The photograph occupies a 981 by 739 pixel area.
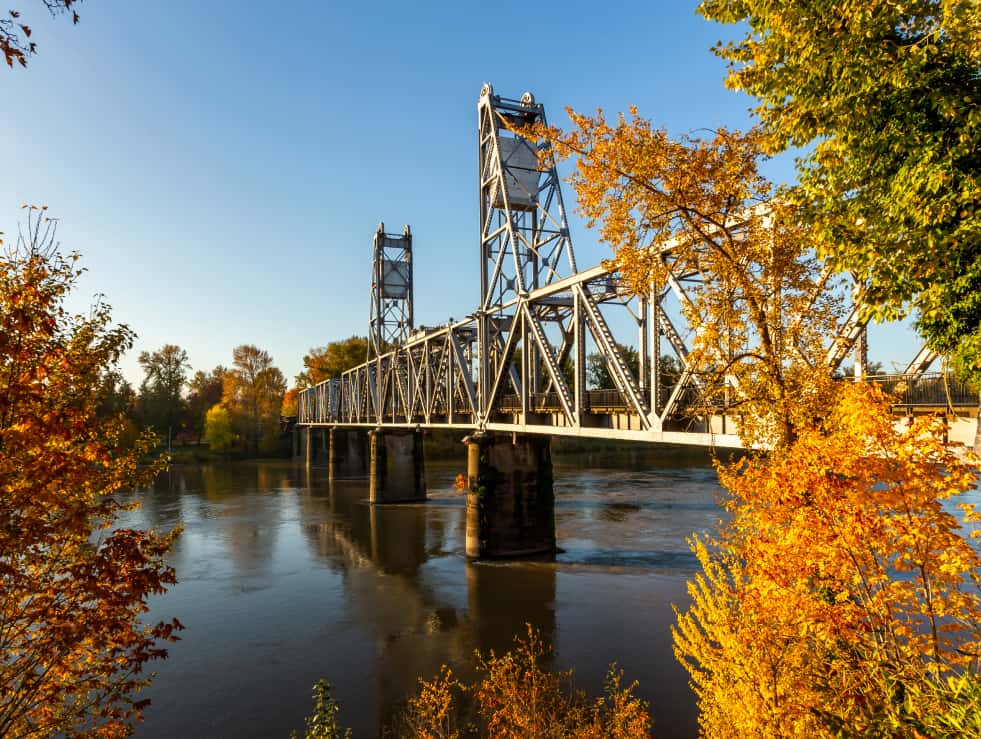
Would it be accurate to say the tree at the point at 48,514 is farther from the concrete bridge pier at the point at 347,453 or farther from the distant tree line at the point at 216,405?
the distant tree line at the point at 216,405

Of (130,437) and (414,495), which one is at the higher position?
(130,437)

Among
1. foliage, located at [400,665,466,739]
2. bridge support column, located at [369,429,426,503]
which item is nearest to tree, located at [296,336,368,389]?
bridge support column, located at [369,429,426,503]

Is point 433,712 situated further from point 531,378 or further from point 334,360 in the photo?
point 334,360

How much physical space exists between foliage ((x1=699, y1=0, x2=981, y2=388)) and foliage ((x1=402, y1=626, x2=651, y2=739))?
9.51 meters

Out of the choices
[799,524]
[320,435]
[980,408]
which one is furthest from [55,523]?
[320,435]

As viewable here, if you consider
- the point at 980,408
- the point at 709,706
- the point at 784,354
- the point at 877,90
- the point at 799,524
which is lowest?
the point at 709,706

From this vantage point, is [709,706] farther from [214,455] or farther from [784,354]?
[214,455]

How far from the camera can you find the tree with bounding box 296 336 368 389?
11756cm

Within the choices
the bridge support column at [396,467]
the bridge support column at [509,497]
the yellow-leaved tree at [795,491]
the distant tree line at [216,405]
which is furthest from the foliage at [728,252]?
the distant tree line at [216,405]

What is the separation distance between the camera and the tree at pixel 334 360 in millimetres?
117562

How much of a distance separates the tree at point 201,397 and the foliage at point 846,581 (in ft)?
395

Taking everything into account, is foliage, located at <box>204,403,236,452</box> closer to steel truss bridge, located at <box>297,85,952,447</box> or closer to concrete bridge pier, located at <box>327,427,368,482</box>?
concrete bridge pier, located at <box>327,427,368,482</box>

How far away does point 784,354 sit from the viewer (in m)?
10.8

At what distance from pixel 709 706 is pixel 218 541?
120ft
